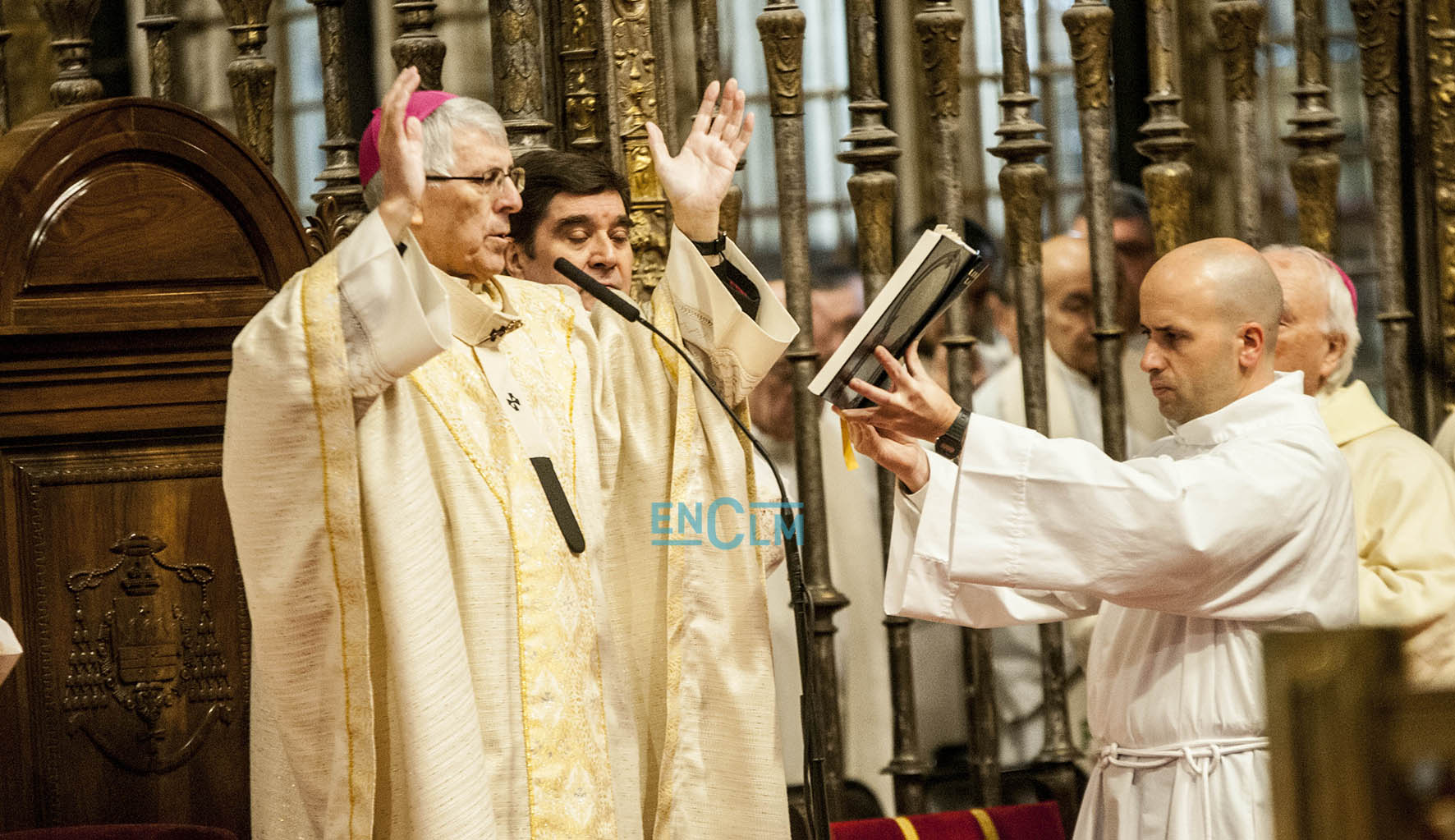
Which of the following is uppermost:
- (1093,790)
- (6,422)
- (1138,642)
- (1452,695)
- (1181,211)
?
(1181,211)

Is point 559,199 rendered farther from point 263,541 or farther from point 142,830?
point 142,830

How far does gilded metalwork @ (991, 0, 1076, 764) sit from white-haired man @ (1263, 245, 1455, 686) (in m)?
0.62

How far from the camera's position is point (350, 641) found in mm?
2713

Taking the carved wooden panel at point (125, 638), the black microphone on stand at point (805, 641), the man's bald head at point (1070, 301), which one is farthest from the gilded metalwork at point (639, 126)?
the man's bald head at point (1070, 301)

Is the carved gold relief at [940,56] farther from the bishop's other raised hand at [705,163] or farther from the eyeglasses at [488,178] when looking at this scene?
the eyeglasses at [488,178]

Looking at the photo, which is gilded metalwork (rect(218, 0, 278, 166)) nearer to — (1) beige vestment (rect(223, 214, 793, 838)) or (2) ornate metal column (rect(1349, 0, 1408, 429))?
(1) beige vestment (rect(223, 214, 793, 838))

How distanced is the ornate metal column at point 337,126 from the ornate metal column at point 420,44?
0.18 m

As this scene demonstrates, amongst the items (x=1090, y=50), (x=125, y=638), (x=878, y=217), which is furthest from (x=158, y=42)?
(x=1090, y=50)

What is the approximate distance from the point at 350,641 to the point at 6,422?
1.10 m

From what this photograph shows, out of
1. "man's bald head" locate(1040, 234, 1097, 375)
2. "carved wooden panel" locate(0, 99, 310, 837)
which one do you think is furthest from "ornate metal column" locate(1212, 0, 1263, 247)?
"carved wooden panel" locate(0, 99, 310, 837)

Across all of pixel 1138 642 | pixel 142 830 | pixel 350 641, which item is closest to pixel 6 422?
pixel 142 830

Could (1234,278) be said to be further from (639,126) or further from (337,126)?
(337,126)

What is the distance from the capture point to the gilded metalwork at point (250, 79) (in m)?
4.41

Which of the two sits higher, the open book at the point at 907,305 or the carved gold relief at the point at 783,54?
the carved gold relief at the point at 783,54
